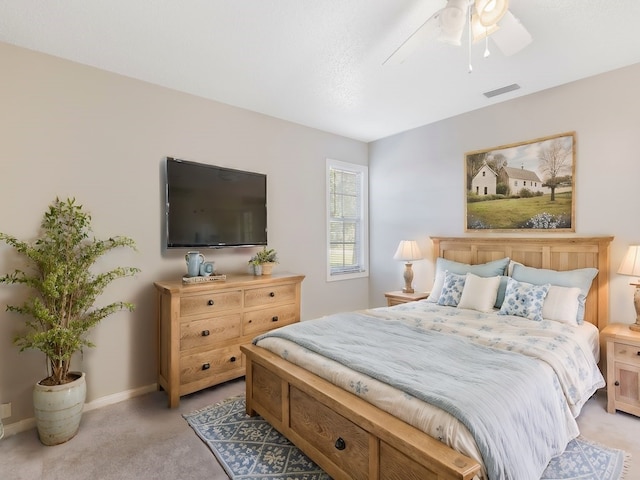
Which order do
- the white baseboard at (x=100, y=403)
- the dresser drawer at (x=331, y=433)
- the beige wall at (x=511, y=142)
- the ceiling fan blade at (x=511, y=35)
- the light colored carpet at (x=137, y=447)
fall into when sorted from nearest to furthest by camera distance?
1. the dresser drawer at (x=331, y=433)
2. the ceiling fan blade at (x=511, y=35)
3. the light colored carpet at (x=137, y=447)
4. the white baseboard at (x=100, y=403)
5. the beige wall at (x=511, y=142)

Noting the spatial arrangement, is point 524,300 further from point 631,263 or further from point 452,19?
point 452,19

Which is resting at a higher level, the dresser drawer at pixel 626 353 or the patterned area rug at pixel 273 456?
the dresser drawer at pixel 626 353

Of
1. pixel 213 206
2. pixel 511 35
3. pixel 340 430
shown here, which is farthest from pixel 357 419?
pixel 213 206

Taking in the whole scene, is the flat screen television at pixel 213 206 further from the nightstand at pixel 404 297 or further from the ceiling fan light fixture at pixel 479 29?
the ceiling fan light fixture at pixel 479 29

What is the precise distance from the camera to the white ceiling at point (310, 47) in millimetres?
2025

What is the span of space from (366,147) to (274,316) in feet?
9.42

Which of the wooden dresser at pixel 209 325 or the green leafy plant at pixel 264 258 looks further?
the green leafy plant at pixel 264 258

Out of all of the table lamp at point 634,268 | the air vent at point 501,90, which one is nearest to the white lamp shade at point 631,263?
the table lamp at point 634,268

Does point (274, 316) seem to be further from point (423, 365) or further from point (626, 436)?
A: point (626, 436)

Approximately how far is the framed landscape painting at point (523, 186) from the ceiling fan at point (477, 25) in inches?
63.2

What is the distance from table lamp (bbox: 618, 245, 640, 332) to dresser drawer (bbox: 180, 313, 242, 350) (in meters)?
3.14

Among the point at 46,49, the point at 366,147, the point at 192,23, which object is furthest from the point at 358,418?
the point at 366,147

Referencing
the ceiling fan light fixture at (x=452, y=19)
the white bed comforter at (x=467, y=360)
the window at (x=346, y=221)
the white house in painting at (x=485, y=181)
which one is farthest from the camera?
the window at (x=346, y=221)

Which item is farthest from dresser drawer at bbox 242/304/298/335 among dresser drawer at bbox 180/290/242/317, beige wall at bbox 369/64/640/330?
beige wall at bbox 369/64/640/330
